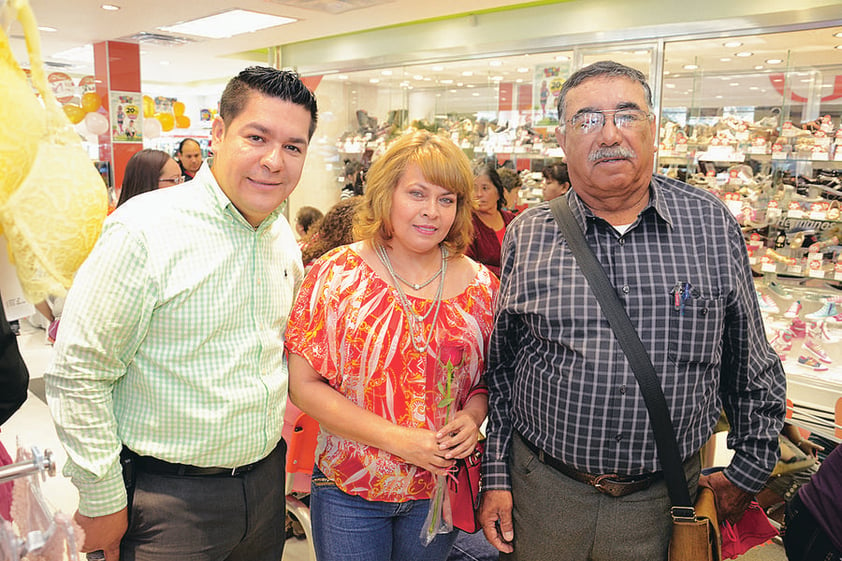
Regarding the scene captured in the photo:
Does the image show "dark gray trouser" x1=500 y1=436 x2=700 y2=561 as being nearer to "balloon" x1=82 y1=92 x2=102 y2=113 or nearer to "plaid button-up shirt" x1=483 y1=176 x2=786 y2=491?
"plaid button-up shirt" x1=483 y1=176 x2=786 y2=491

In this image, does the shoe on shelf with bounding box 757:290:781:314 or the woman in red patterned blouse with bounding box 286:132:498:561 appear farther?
the shoe on shelf with bounding box 757:290:781:314

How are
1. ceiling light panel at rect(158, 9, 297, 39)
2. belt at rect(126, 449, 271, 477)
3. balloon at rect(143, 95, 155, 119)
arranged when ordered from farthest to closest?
balloon at rect(143, 95, 155, 119) < ceiling light panel at rect(158, 9, 297, 39) < belt at rect(126, 449, 271, 477)

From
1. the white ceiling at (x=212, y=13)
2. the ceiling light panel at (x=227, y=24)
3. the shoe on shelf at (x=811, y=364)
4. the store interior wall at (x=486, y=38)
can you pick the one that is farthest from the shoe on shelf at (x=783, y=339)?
the ceiling light panel at (x=227, y=24)

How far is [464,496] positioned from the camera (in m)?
1.76

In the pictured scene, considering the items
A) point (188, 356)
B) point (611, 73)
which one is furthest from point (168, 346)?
point (611, 73)

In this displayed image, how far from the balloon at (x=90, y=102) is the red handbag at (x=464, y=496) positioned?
28.6ft

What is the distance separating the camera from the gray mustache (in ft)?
5.43

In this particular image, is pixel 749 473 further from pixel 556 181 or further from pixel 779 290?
pixel 556 181

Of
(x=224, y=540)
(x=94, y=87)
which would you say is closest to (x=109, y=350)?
(x=224, y=540)

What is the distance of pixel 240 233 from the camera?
1.56m

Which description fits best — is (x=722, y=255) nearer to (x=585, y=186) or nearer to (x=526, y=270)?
(x=585, y=186)

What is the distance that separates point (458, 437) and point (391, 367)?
0.27 meters

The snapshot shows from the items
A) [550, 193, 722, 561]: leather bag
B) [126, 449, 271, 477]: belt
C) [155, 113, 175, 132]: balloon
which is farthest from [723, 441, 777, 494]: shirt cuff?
[155, 113, 175, 132]: balloon

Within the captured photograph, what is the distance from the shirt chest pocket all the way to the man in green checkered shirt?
3.41ft
